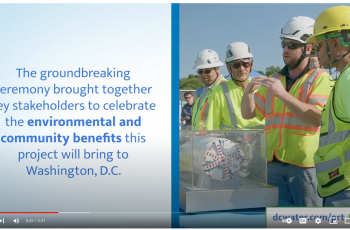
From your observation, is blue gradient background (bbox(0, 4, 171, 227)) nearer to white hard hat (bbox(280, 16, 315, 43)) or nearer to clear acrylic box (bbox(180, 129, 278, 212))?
clear acrylic box (bbox(180, 129, 278, 212))

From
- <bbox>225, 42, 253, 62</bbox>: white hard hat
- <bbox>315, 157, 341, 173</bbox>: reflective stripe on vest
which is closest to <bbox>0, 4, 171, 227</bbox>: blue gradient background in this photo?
<bbox>315, 157, 341, 173</bbox>: reflective stripe on vest

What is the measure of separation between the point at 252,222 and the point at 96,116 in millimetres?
850

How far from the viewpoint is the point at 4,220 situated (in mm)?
1903

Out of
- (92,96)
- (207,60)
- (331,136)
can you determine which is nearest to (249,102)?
(331,136)

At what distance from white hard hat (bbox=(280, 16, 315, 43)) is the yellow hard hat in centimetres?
38

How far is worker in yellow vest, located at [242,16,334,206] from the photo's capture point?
96.5 inches

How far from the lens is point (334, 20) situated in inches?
83.7

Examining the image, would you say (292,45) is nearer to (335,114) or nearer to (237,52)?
(335,114)

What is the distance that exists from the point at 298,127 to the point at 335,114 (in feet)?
1.58

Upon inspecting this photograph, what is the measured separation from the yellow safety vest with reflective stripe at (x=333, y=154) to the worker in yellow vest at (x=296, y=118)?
280 millimetres

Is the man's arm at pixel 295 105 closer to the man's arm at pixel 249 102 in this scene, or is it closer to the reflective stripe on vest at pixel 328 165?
the man's arm at pixel 249 102

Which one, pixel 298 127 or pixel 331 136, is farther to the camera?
pixel 298 127

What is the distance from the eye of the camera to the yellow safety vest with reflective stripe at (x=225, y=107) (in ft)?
11.5

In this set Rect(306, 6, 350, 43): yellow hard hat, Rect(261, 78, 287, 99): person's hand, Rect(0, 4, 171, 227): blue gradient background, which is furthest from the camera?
Rect(261, 78, 287, 99): person's hand
